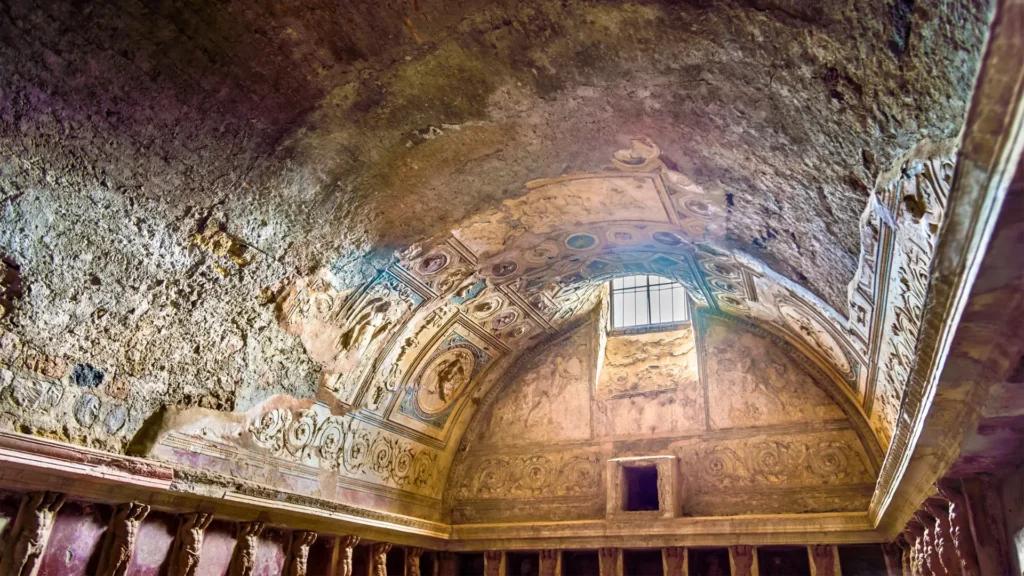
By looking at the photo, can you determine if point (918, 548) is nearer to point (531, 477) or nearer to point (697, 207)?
point (697, 207)

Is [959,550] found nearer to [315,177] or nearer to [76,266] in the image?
[315,177]

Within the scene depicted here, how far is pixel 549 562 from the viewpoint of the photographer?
941 cm

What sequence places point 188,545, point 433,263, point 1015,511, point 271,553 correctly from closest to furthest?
point 1015,511 → point 188,545 → point 271,553 → point 433,263

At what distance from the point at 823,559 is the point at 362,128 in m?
6.96

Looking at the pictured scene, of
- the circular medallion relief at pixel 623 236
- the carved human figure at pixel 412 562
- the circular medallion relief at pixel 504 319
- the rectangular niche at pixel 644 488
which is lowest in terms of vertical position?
the carved human figure at pixel 412 562

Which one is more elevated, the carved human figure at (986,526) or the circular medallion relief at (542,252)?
the circular medallion relief at (542,252)

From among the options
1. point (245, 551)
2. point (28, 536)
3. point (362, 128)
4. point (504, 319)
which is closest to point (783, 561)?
point (504, 319)

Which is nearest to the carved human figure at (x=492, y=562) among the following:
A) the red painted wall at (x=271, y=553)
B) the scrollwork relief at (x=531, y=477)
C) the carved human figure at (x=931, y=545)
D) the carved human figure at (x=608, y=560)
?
the scrollwork relief at (x=531, y=477)

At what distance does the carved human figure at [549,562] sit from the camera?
9352 millimetres

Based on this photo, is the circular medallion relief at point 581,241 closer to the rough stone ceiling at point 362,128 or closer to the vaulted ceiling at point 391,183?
the vaulted ceiling at point 391,183

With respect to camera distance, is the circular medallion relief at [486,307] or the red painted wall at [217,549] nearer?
the red painted wall at [217,549]

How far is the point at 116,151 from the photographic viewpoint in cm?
486

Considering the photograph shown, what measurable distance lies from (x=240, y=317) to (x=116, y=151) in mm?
2062

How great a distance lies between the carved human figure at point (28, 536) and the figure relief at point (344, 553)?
3274 millimetres
